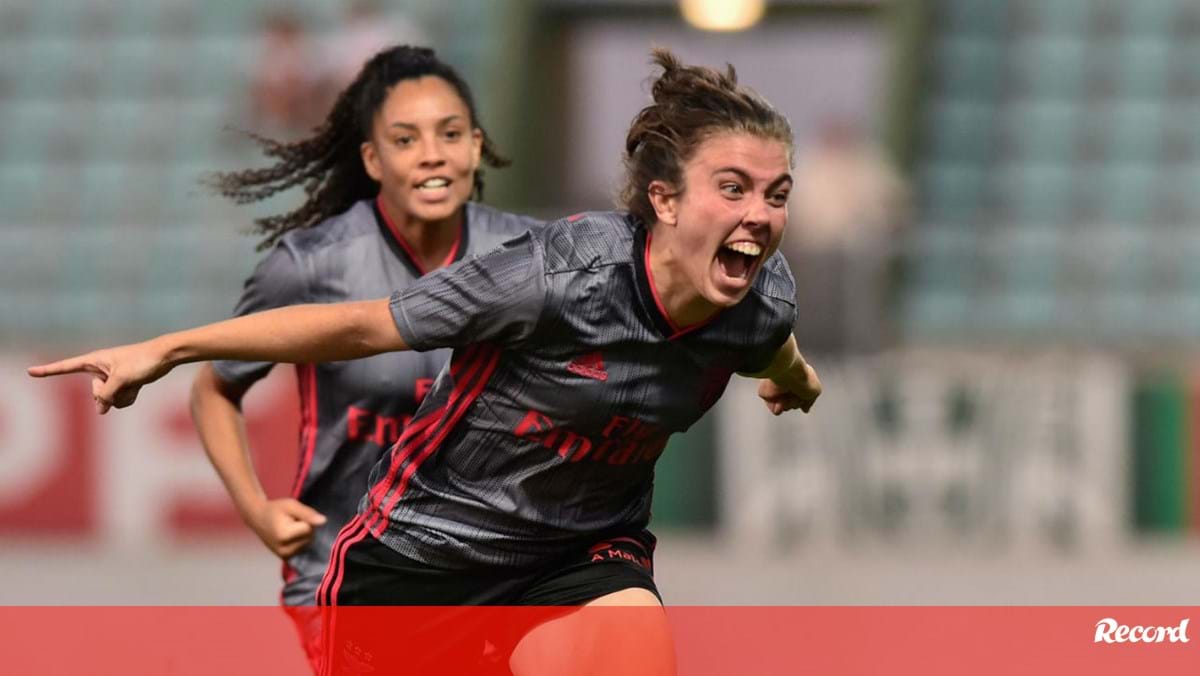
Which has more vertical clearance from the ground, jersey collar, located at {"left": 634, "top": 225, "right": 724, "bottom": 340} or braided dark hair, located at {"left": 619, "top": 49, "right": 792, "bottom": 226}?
braided dark hair, located at {"left": 619, "top": 49, "right": 792, "bottom": 226}

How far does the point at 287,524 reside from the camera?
14.3ft

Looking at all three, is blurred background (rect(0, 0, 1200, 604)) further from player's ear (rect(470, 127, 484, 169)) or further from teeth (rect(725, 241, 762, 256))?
→ teeth (rect(725, 241, 762, 256))

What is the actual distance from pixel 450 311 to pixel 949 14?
9.09 meters

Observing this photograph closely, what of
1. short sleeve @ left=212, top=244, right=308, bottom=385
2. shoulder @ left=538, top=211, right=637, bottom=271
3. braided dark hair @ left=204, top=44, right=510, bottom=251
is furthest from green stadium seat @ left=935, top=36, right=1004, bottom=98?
shoulder @ left=538, top=211, right=637, bottom=271

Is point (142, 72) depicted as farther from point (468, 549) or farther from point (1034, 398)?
point (468, 549)

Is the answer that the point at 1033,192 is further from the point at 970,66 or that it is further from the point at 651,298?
the point at 651,298

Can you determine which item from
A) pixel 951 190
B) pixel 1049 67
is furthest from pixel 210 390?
pixel 1049 67

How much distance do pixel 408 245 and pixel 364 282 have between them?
0.14m

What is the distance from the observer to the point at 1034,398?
9508 millimetres

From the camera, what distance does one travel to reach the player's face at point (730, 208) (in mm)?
3646

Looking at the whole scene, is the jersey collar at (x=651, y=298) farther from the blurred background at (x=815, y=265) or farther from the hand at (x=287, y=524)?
the blurred background at (x=815, y=265)

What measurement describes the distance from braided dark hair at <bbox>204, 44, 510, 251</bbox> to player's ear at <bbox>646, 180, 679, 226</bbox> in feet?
3.24

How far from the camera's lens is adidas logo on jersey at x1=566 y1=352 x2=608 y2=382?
377 centimetres

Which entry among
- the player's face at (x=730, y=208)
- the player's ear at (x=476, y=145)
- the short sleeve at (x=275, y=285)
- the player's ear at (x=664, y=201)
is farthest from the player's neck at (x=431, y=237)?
the player's face at (x=730, y=208)
